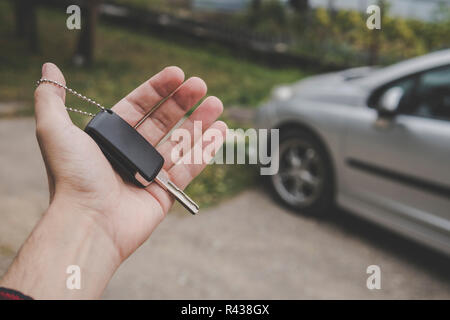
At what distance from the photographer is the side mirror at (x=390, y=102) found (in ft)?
10.6

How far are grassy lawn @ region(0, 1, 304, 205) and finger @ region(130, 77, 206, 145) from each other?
2095mm

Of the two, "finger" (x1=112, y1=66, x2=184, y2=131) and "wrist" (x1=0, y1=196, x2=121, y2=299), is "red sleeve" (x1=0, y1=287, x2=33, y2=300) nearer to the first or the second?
"wrist" (x1=0, y1=196, x2=121, y2=299)

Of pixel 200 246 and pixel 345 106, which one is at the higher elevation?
pixel 345 106

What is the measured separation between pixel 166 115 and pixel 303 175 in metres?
2.15

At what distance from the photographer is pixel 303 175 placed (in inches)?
154

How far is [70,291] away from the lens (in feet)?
4.38

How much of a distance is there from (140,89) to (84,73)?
6.45m

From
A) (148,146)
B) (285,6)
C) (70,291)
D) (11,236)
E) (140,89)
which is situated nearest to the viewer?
(70,291)

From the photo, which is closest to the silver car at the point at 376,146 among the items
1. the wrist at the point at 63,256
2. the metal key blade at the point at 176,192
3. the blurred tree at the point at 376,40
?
the metal key blade at the point at 176,192

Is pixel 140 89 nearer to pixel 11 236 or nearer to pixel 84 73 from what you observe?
pixel 11 236

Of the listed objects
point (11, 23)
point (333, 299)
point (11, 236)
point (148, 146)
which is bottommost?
point (333, 299)

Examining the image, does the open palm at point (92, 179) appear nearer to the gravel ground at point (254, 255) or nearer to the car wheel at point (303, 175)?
the gravel ground at point (254, 255)
